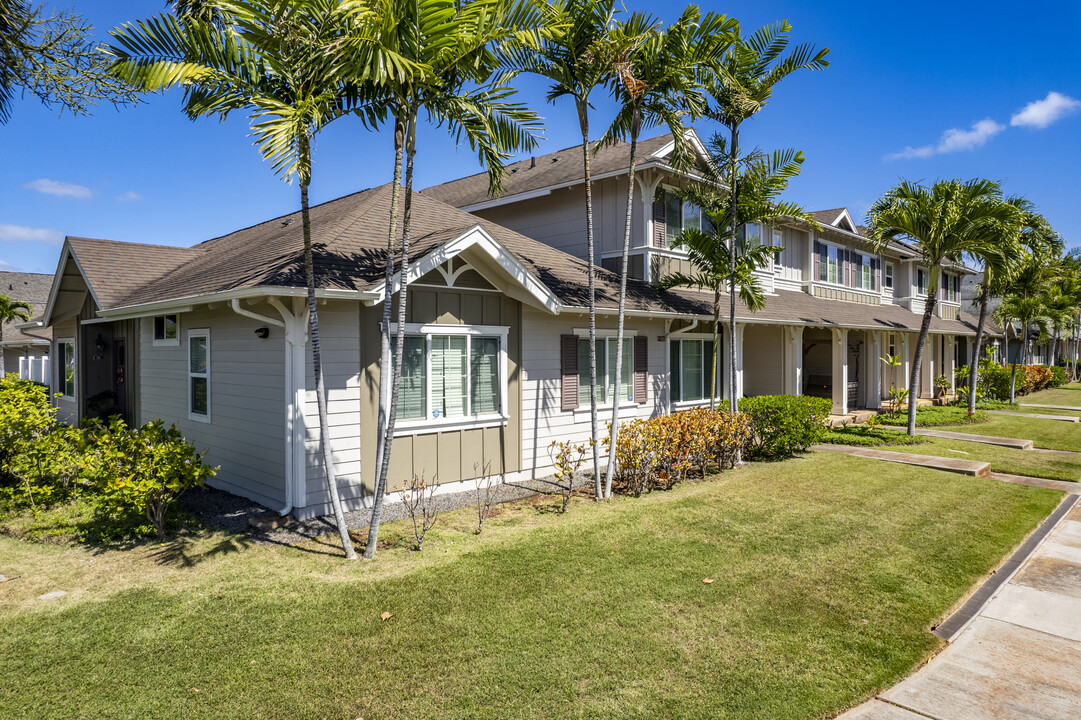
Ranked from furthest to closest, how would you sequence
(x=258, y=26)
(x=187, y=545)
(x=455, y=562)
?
1. (x=187, y=545)
2. (x=455, y=562)
3. (x=258, y=26)

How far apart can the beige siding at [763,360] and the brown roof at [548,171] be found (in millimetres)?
6603

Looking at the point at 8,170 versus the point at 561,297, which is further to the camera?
the point at 8,170

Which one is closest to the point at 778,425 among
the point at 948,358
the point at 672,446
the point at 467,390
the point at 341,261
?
the point at 672,446

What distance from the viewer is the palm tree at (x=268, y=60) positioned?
5.66 m

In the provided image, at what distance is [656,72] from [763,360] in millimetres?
11351

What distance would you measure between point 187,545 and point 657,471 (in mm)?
7020

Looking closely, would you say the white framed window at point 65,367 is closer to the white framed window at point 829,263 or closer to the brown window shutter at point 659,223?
the brown window shutter at point 659,223

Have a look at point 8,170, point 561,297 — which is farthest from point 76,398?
point 561,297

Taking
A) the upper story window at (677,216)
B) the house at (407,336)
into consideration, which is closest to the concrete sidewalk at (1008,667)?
the house at (407,336)

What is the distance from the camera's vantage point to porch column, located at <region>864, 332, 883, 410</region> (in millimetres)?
22139

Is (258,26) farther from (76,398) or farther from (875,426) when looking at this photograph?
(875,426)

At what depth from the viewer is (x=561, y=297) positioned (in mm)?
10883

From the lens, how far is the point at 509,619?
5316mm

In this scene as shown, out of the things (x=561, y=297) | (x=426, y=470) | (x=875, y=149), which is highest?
(x=875, y=149)
